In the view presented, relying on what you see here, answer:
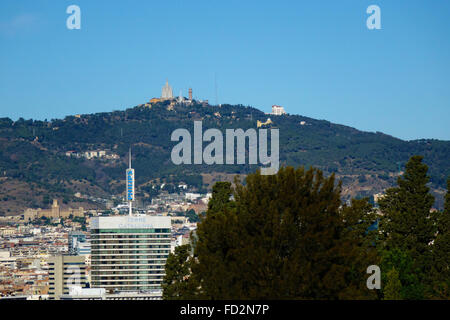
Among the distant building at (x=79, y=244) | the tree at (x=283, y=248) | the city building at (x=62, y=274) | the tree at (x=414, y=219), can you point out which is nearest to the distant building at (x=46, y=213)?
the distant building at (x=79, y=244)

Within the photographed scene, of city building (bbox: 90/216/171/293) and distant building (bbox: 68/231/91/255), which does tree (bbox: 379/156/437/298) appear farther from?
distant building (bbox: 68/231/91/255)

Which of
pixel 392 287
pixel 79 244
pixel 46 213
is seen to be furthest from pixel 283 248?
pixel 46 213

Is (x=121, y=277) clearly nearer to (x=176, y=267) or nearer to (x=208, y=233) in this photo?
(x=176, y=267)

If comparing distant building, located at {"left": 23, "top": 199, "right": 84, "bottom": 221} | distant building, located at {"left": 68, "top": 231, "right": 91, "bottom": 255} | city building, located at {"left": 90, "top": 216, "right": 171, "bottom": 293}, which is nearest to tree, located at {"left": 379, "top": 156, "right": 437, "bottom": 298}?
city building, located at {"left": 90, "top": 216, "right": 171, "bottom": 293}

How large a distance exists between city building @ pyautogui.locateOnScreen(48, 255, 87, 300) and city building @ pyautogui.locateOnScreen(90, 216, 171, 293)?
8.32 metres

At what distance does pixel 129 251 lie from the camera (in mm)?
105000

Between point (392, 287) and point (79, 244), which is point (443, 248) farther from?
point (79, 244)

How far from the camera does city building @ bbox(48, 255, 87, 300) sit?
11269cm

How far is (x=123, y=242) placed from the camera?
10562cm

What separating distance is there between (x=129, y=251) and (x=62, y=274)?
1503 cm

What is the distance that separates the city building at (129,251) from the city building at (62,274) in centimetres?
832
